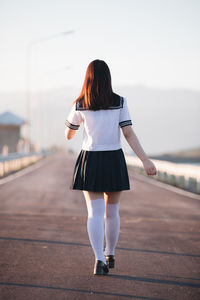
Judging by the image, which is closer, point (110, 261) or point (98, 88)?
point (98, 88)

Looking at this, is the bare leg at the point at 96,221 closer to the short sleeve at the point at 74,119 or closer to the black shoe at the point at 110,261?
the black shoe at the point at 110,261

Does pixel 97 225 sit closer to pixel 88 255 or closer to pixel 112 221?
pixel 112 221

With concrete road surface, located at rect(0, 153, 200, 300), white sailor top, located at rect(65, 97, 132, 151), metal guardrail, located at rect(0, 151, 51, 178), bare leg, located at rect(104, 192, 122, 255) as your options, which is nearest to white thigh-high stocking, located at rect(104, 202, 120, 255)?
bare leg, located at rect(104, 192, 122, 255)

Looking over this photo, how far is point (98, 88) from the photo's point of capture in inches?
197

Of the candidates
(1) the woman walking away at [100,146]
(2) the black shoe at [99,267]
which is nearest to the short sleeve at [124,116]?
(1) the woman walking away at [100,146]

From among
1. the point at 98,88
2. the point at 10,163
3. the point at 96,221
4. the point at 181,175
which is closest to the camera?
the point at 98,88

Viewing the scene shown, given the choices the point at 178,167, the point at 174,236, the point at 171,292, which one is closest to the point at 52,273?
the point at 171,292

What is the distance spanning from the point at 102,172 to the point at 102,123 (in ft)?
1.56

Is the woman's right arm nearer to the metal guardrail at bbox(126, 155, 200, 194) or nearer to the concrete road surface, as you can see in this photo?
the concrete road surface

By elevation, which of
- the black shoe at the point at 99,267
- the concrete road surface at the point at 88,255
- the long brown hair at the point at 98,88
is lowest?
the concrete road surface at the point at 88,255

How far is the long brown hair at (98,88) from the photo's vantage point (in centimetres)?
500

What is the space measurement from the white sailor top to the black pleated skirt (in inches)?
2.7

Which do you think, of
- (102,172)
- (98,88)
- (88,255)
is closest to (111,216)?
(102,172)

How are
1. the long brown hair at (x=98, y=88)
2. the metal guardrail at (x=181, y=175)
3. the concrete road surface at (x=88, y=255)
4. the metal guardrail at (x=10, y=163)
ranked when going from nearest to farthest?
the concrete road surface at (x=88, y=255) < the long brown hair at (x=98, y=88) < the metal guardrail at (x=181, y=175) < the metal guardrail at (x=10, y=163)
